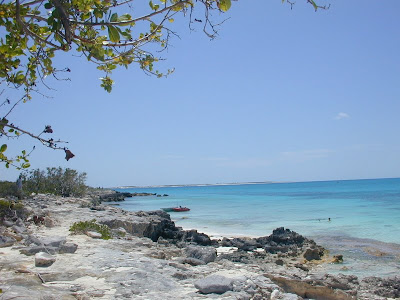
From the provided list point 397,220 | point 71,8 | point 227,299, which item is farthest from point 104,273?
point 397,220

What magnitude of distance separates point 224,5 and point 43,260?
4.62 m

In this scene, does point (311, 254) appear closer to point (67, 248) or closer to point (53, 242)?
point (67, 248)

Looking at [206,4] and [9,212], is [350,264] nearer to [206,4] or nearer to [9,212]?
[9,212]

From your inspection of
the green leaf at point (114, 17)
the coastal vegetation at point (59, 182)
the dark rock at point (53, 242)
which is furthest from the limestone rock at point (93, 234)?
the coastal vegetation at point (59, 182)

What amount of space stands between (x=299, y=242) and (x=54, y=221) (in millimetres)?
8721

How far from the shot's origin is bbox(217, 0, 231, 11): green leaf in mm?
2842

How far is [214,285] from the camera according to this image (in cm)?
509

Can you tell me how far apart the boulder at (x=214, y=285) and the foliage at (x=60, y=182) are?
26055 millimetres

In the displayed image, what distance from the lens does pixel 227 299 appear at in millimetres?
4816

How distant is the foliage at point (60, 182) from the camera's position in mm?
29812

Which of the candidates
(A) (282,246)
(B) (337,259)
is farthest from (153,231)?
(B) (337,259)

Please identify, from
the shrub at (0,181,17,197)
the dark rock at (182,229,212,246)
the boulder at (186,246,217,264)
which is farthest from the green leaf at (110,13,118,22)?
the shrub at (0,181,17,197)

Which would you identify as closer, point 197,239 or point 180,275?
point 180,275

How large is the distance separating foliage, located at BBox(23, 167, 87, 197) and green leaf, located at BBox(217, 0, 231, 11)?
28.2 m
